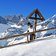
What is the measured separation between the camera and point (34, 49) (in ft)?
40.7

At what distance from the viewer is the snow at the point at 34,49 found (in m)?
11.6

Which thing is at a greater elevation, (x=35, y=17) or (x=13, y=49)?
(x=35, y=17)

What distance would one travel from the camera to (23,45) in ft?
44.6

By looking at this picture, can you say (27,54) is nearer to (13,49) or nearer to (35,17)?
(13,49)

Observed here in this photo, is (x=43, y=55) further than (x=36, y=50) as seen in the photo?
No

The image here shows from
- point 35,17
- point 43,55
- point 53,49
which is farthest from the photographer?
point 35,17

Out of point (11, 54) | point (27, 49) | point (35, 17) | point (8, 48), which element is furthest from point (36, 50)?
point (35, 17)

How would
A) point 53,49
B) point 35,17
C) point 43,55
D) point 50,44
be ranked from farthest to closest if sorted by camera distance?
point 35,17 < point 50,44 < point 53,49 < point 43,55

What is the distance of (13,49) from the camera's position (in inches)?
514

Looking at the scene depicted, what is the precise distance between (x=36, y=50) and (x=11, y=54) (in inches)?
56.4

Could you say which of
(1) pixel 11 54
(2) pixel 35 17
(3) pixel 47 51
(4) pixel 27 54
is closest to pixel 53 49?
(3) pixel 47 51

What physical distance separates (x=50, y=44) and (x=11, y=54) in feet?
8.10

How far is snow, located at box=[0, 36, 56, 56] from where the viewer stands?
11.6m

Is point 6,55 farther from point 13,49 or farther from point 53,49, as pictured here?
point 53,49
